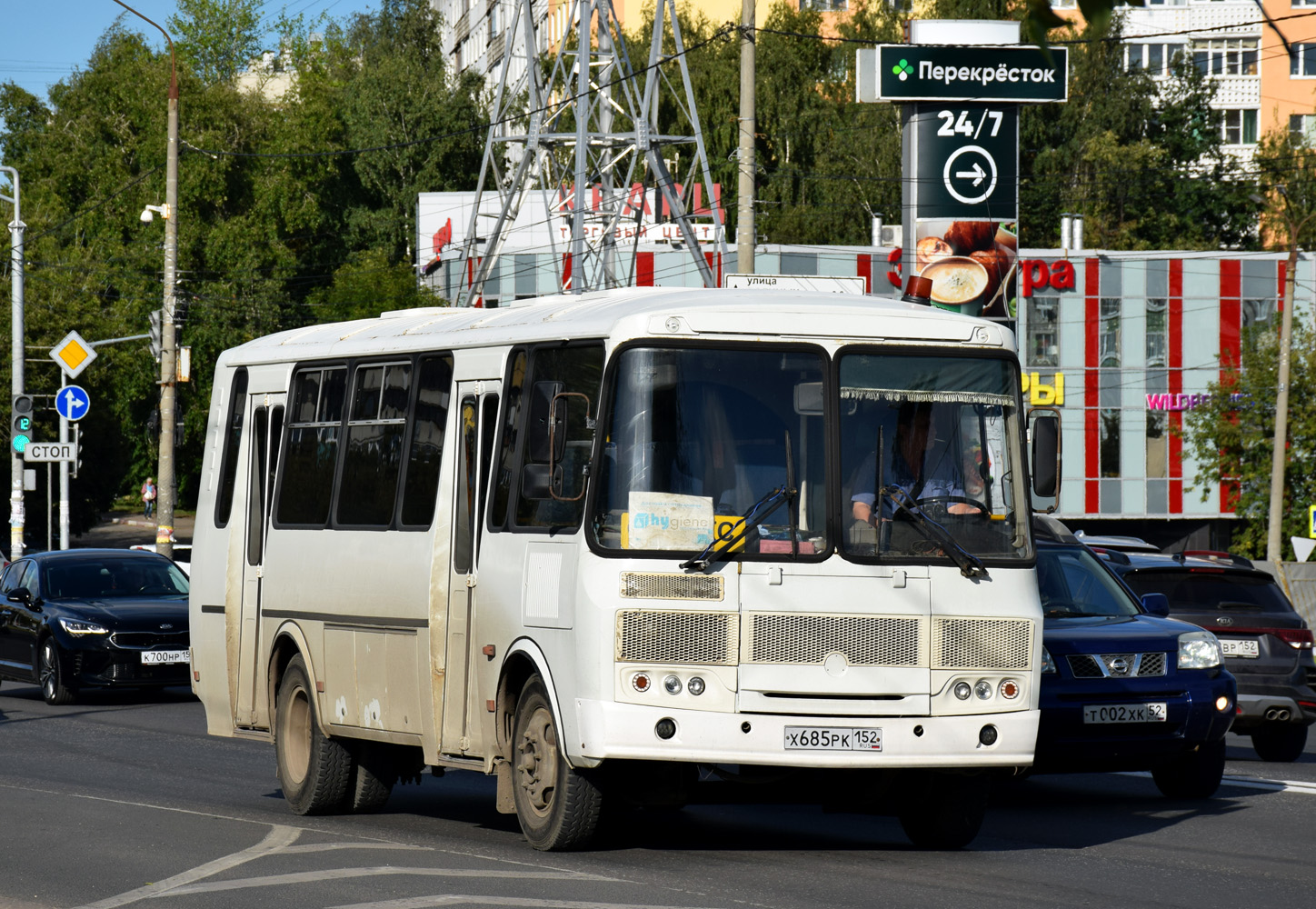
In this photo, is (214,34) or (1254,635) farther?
(214,34)

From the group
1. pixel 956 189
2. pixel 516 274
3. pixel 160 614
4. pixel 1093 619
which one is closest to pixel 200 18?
pixel 516 274

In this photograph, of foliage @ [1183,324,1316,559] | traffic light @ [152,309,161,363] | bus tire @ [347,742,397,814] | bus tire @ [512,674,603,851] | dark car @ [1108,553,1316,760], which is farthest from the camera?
foliage @ [1183,324,1316,559]

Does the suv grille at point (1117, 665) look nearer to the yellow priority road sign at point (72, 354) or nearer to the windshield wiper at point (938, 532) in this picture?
the windshield wiper at point (938, 532)

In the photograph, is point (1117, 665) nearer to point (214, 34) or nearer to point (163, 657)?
point (163, 657)

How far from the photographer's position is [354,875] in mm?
9211

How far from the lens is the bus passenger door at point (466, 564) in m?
10.5

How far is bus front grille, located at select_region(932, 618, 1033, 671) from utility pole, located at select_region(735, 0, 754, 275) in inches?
725

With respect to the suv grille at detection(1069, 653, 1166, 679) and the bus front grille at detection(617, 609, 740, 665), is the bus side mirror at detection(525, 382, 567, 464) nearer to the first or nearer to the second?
the bus front grille at detection(617, 609, 740, 665)

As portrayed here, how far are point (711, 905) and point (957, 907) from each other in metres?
0.97

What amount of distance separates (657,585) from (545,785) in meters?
1.17

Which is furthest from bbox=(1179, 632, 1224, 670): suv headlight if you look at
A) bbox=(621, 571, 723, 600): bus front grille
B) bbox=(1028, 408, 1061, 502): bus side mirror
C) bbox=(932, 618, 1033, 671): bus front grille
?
bbox=(621, 571, 723, 600): bus front grille

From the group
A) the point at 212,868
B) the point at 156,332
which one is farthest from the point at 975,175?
the point at 212,868

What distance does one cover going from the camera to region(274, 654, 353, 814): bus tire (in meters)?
11.9

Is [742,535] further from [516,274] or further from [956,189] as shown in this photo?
[516,274]
